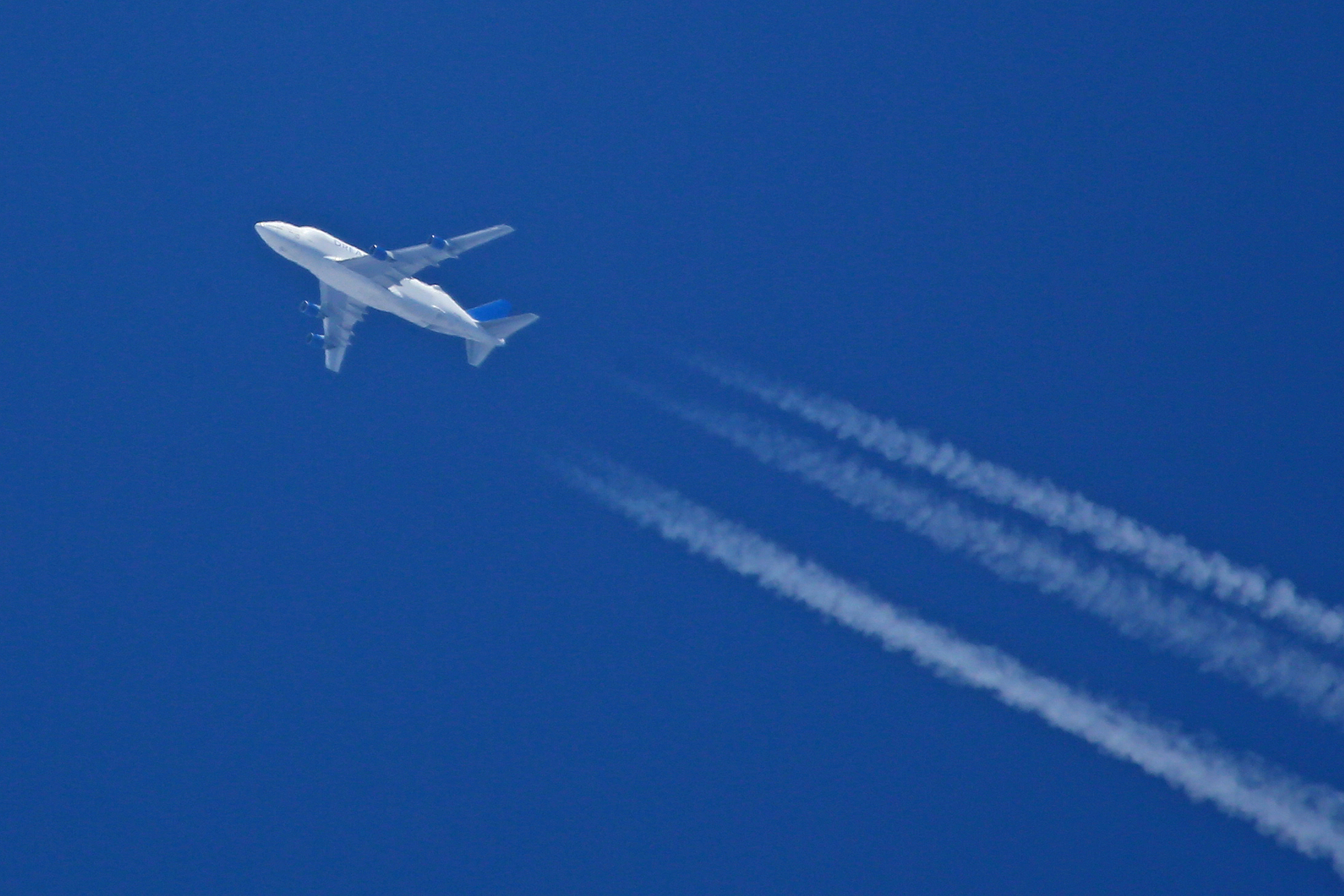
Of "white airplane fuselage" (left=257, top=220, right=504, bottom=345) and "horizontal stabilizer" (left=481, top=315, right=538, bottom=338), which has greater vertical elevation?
"horizontal stabilizer" (left=481, top=315, right=538, bottom=338)

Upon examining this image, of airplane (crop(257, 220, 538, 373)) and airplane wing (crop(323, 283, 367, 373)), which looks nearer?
airplane (crop(257, 220, 538, 373))

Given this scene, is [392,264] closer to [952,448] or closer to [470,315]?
[470,315]

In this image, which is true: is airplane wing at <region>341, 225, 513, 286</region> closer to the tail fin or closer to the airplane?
the airplane

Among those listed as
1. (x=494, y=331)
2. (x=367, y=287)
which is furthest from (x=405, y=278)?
(x=494, y=331)

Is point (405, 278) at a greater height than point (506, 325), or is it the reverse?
point (506, 325)

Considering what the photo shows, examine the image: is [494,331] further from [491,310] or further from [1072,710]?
[1072,710]

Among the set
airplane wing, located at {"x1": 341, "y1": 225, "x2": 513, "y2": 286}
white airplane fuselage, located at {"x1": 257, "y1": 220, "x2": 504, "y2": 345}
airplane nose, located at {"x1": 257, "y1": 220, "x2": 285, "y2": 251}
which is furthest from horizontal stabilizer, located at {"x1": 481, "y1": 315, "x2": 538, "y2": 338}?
airplane nose, located at {"x1": 257, "y1": 220, "x2": 285, "y2": 251}
